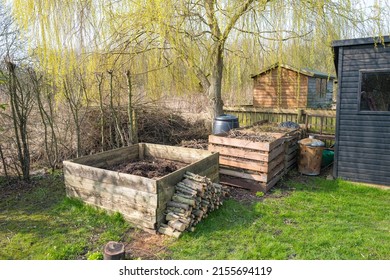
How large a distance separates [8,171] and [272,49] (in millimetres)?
5661

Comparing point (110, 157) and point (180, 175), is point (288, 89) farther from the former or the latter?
point (180, 175)

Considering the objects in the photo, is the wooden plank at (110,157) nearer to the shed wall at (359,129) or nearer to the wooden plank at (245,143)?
the wooden plank at (245,143)

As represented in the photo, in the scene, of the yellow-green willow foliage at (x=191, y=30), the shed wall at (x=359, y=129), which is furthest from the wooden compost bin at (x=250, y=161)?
the yellow-green willow foliage at (x=191, y=30)

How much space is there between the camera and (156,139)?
791 centimetres

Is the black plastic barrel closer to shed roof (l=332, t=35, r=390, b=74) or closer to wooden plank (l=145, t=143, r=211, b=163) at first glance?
wooden plank (l=145, t=143, r=211, b=163)

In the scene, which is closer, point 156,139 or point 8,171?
point 8,171

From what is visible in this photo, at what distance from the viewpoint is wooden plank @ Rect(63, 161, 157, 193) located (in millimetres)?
3596

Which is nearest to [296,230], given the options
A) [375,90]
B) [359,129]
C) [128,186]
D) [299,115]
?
[128,186]

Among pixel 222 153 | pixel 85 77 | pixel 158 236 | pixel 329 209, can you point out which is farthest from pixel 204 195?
pixel 85 77

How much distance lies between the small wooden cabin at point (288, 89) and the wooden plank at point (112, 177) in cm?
1070

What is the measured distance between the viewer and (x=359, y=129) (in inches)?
225

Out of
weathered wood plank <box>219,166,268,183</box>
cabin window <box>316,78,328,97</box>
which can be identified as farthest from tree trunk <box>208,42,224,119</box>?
cabin window <box>316,78,328,97</box>

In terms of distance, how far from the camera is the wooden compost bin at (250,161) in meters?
5.14

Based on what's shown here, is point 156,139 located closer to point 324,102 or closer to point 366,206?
point 366,206
